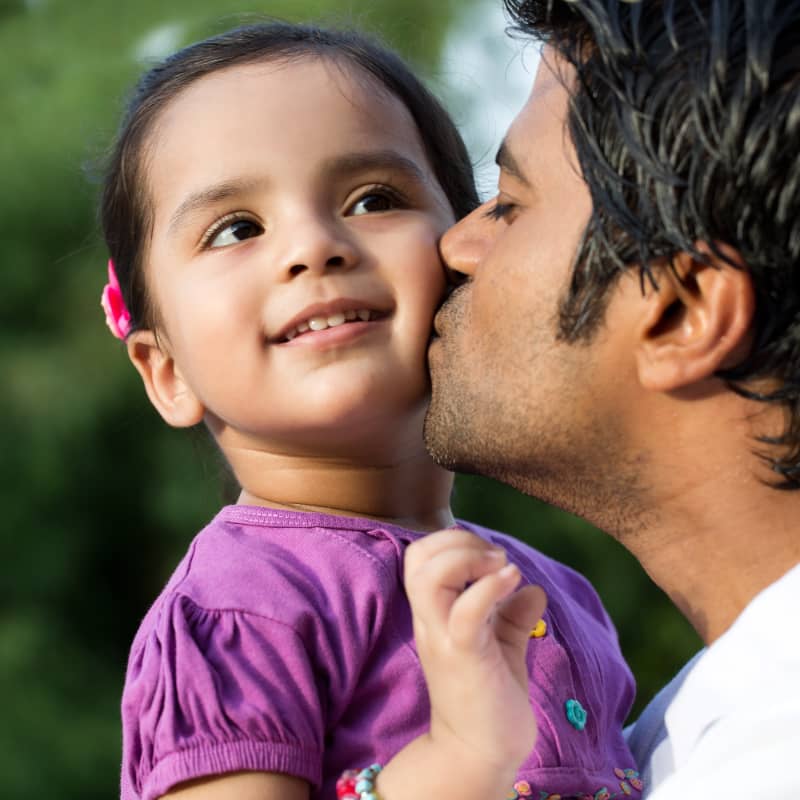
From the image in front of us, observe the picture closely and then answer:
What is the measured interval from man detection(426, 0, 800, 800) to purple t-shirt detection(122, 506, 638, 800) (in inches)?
7.4

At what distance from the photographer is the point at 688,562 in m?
1.94

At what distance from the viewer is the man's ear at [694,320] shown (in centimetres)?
176

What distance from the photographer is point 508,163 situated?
6.70 ft

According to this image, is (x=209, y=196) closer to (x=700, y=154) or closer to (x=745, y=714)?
(x=700, y=154)

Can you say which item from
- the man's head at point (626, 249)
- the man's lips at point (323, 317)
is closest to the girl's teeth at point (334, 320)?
the man's lips at point (323, 317)

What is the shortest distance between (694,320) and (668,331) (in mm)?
46

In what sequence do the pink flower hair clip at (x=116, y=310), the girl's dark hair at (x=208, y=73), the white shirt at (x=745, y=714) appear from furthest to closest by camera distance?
the pink flower hair clip at (x=116, y=310), the girl's dark hair at (x=208, y=73), the white shirt at (x=745, y=714)

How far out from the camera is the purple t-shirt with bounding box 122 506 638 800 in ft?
5.74

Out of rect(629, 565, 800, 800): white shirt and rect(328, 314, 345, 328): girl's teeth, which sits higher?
rect(328, 314, 345, 328): girl's teeth

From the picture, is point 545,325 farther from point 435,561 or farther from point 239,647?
point 239,647

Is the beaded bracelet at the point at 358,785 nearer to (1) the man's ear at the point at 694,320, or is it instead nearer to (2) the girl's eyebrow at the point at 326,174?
(1) the man's ear at the point at 694,320

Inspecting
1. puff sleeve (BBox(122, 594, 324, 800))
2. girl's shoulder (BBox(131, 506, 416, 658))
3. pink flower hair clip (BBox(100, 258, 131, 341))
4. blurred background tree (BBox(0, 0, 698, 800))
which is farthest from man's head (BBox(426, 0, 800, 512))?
blurred background tree (BBox(0, 0, 698, 800))

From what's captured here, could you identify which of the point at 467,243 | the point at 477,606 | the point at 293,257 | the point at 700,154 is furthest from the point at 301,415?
the point at 700,154

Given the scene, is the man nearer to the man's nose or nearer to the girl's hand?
the man's nose
